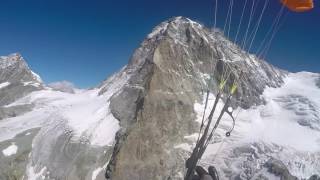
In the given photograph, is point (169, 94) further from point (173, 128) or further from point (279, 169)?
point (279, 169)

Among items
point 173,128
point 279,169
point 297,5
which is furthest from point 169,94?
point 297,5

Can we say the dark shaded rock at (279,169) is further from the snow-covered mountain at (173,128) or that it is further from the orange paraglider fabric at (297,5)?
the orange paraglider fabric at (297,5)

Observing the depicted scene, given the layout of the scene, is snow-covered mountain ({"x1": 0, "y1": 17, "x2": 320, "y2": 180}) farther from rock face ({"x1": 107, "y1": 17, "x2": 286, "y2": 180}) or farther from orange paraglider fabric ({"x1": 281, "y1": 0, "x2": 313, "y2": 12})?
orange paraglider fabric ({"x1": 281, "y1": 0, "x2": 313, "y2": 12})

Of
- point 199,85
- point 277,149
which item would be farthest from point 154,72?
point 277,149

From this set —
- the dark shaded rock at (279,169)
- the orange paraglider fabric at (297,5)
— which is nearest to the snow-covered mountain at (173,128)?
the dark shaded rock at (279,169)

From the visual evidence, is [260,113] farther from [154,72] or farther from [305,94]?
[154,72]
